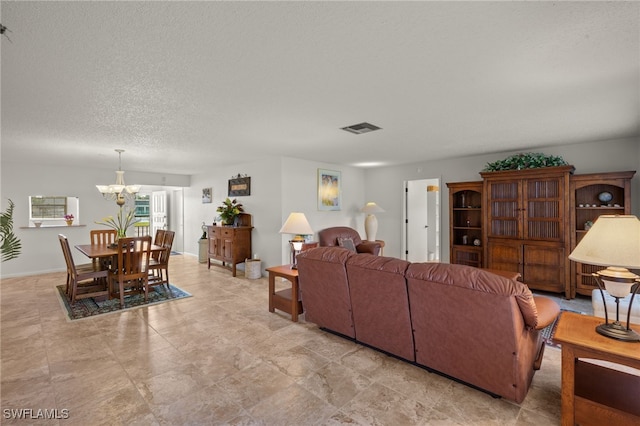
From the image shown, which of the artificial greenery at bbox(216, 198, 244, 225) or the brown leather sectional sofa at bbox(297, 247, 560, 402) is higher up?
the artificial greenery at bbox(216, 198, 244, 225)

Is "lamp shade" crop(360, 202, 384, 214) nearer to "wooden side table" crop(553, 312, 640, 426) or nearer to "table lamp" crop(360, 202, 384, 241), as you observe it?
"table lamp" crop(360, 202, 384, 241)

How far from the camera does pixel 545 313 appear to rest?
90.9 inches

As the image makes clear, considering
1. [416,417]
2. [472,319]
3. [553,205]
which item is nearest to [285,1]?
[472,319]

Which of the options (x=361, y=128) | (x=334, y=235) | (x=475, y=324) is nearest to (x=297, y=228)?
(x=361, y=128)

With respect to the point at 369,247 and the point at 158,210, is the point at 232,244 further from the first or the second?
the point at 158,210

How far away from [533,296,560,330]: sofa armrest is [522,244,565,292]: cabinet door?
255cm

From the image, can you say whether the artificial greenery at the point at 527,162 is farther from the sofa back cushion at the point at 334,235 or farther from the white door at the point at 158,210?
the white door at the point at 158,210

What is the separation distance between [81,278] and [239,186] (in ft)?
10.8

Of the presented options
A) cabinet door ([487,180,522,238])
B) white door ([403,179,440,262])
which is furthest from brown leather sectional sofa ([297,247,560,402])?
white door ([403,179,440,262])

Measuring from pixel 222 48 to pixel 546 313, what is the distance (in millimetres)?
2973

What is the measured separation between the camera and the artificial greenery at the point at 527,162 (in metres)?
4.66

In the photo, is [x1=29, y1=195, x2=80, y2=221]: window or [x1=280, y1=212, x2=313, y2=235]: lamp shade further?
[x1=29, y1=195, x2=80, y2=221]: window

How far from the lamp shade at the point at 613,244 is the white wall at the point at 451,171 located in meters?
3.38

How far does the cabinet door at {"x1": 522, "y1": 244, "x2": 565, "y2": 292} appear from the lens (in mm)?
4535
